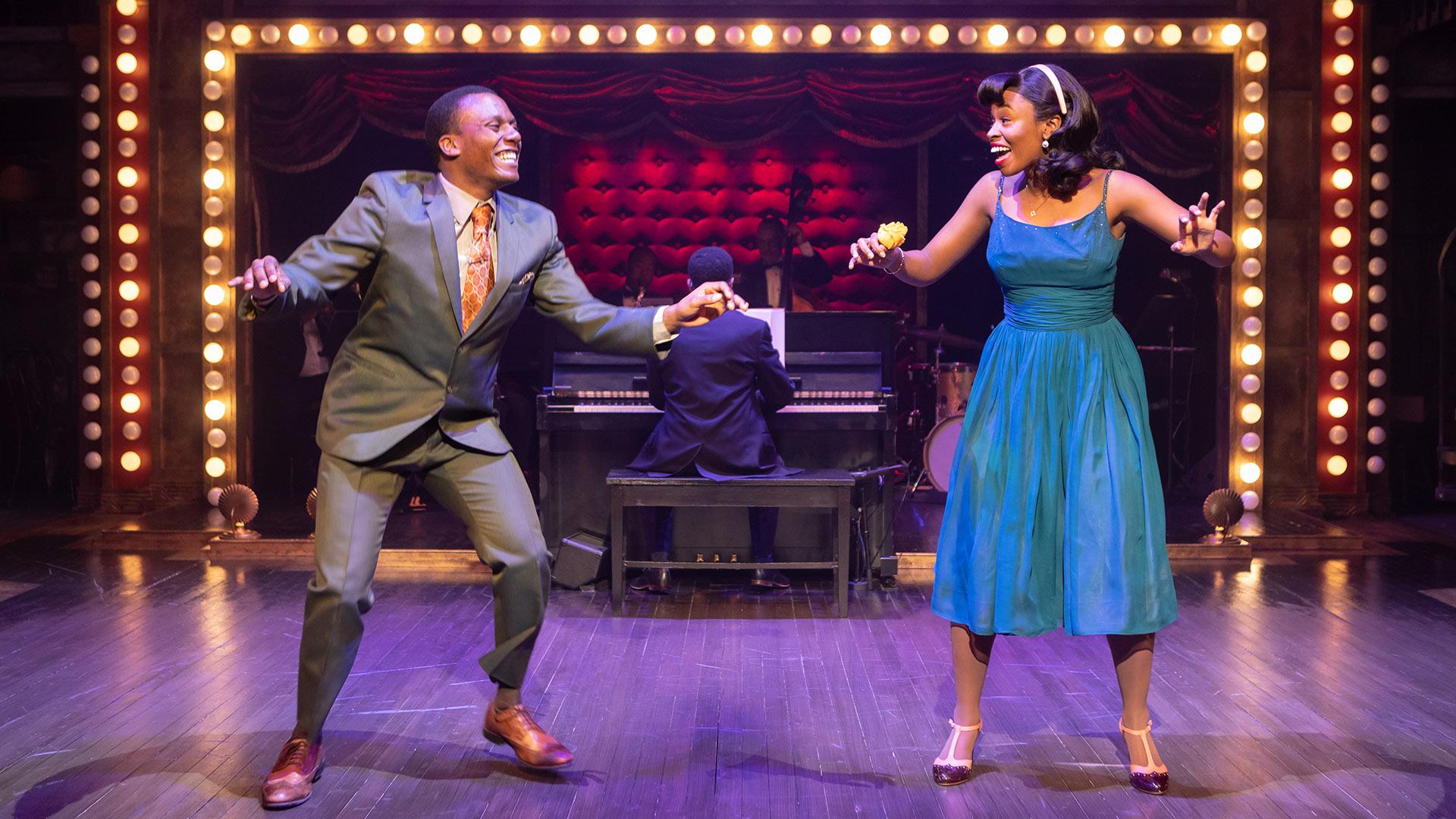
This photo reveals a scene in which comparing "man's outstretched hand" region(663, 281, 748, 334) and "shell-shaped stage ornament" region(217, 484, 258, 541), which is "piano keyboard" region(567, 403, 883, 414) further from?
"man's outstretched hand" region(663, 281, 748, 334)

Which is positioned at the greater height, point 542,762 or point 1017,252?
point 1017,252

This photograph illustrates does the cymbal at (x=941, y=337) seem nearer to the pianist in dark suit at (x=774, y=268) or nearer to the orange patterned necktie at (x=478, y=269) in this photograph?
the pianist in dark suit at (x=774, y=268)

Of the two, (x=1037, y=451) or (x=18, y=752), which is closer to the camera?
(x=1037, y=451)

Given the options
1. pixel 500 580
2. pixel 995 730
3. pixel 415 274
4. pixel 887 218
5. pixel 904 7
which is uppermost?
pixel 904 7

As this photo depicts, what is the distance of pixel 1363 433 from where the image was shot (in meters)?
8.20

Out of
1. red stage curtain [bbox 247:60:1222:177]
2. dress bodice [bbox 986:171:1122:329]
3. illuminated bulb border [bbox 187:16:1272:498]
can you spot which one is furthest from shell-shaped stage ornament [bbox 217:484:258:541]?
dress bodice [bbox 986:171:1122:329]

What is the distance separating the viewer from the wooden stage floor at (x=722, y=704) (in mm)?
3326

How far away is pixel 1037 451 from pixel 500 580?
1.50m

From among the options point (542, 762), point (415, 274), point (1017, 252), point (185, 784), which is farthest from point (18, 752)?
point (1017, 252)

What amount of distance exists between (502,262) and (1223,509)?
199 inches

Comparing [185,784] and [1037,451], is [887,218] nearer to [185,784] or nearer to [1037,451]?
[1037,451]

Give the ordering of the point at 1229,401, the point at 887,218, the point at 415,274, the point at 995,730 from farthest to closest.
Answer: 1. the point at 887,218
2. the point at 1229,401
3. the point at 995,730
4. the point at 415,274

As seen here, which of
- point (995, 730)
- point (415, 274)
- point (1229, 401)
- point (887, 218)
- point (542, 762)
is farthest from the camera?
point (887, 218)

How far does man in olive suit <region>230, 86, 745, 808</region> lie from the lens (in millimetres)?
3238
